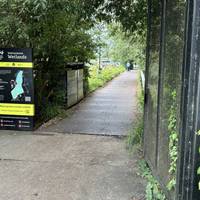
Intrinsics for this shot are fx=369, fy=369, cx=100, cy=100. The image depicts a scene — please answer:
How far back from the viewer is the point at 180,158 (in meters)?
3.05

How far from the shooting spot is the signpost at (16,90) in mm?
7746

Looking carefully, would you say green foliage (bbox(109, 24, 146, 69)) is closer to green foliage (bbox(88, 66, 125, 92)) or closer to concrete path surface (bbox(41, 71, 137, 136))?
concrete path surface (bbox(41, 71, 137, 136))

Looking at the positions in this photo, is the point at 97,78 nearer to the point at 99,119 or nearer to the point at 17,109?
the point at 99,119

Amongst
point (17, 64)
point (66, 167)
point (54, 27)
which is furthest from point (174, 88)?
point (54, 27)

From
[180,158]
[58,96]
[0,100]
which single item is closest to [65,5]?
[0,100]

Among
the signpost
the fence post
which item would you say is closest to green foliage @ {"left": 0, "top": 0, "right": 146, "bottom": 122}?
the signpost

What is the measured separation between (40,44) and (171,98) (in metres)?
5.32

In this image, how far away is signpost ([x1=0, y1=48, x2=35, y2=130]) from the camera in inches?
305

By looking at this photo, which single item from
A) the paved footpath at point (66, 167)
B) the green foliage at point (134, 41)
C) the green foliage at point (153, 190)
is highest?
the green foliage at point (134, 41)

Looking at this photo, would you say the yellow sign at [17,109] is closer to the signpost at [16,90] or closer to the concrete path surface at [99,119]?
the signpost at [16,90]

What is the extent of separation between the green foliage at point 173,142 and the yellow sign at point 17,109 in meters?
4.67

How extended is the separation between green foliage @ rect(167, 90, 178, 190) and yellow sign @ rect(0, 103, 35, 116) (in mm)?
4669

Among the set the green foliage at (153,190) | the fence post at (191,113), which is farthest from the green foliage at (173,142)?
the green foliage at (153,190)

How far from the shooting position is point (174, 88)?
11.7ft
